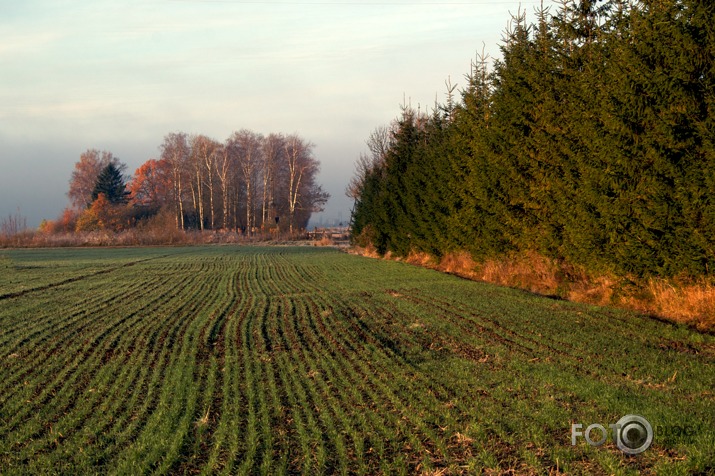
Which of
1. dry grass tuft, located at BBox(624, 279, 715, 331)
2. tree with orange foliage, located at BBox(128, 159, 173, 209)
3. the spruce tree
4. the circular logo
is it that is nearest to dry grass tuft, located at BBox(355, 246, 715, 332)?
dry grass tuft, located at BBox(624, 279, 715, 331)

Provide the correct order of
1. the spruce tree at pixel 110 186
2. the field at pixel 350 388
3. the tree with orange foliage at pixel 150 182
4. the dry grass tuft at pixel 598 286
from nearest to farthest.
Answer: the field at pixel 350 388 → the dry grass tuft at pixel 598 286 → the spruce tree at pixel 110 186 → the tree with orange foliage at pixel 150 182

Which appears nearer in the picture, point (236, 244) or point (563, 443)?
point (563, 443)

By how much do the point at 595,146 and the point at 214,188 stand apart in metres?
73.9

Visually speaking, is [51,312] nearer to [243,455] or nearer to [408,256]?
[243,455]

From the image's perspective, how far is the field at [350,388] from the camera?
5770mm

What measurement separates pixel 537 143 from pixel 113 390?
14.6 m

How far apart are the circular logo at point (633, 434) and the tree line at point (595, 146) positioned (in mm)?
6504

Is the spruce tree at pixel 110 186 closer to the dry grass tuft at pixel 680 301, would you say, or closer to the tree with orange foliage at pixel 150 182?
the tree with orange foliage at pixel 150 182

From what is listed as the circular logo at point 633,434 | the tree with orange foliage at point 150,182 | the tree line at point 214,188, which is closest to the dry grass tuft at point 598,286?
the circular logo at point 633,434

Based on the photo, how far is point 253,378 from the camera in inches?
358

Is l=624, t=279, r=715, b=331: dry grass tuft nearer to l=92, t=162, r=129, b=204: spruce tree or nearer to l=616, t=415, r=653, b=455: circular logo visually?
l=616, t=415, r=653, b=455: circular logo

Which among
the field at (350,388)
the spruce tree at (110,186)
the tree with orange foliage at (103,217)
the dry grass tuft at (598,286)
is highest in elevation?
the spruce tree at (110,186)

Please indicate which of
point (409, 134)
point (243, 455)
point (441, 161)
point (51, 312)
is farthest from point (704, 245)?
point (409, 134)

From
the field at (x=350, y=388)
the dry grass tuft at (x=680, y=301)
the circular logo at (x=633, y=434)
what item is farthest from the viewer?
the dry grass tuft at (x=680, y=301)
